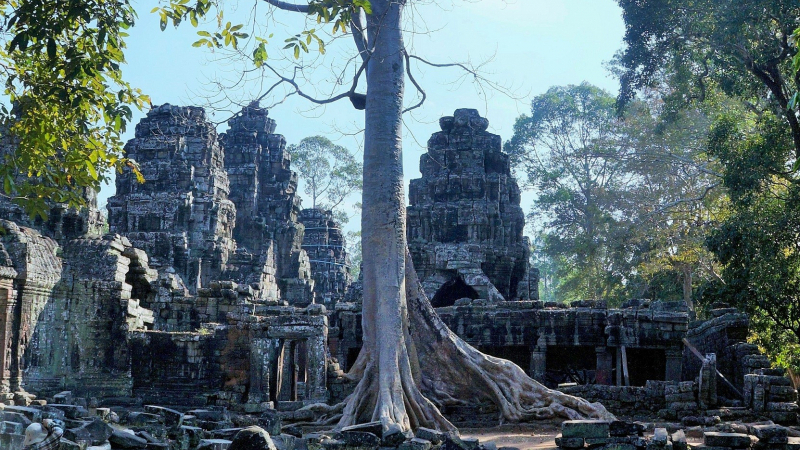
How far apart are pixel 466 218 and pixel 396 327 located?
50.9 ft

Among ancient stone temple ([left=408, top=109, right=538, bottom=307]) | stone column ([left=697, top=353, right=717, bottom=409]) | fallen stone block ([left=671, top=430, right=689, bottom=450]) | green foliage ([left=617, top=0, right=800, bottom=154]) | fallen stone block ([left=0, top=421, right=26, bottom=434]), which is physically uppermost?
green foliage ([left=617, top=0, right=800, bottom=154])

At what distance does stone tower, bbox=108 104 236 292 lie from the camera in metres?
29.7

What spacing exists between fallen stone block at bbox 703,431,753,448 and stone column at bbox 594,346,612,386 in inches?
410

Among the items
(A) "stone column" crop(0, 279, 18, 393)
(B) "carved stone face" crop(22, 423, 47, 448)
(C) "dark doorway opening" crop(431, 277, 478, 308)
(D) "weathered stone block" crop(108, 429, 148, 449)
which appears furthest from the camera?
(C) "dark doorway opening" crop(431, 277, 478, 308)

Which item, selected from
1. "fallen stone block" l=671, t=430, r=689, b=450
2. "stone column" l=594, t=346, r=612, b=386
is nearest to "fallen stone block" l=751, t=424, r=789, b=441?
"fallen stone block" l=671, t=430, r=689, b=450

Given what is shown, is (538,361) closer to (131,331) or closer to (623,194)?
(131,331)

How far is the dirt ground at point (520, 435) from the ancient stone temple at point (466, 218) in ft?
45.1

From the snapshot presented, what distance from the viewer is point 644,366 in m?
21.9

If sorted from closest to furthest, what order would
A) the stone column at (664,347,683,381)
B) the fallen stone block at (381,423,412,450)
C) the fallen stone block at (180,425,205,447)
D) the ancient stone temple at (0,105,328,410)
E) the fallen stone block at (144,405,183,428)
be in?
the fallen stone block at (180,425,205,447), the fallen stone block at (381,423,412,450), the fallen stone block at (144,405,183,428), the ancient stone temple at (0,105,328,410), the stone column at (664,347,683,381)

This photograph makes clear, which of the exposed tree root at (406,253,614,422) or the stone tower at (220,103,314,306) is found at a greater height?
the stone tower at (220,103,314,306)

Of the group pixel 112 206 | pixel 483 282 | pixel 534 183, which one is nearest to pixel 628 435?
pixel 483 282

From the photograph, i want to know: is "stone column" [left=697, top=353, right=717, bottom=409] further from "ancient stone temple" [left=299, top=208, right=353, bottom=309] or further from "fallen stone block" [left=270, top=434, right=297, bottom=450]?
"ancient stone temple" [left=299, top=208, right=353, bottom=309]

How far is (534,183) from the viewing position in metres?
44.5

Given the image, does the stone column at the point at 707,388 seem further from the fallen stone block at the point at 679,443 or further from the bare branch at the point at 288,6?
the bare branch at the point at 288,6
